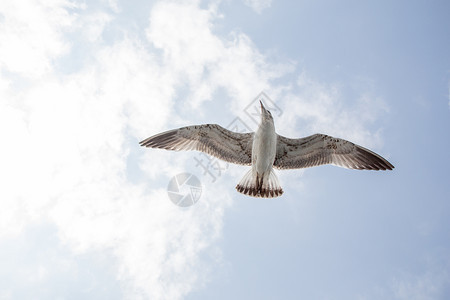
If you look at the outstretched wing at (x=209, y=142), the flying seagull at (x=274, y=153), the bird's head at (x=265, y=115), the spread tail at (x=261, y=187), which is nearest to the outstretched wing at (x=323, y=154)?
the flying seagull at (x=274, y=153)

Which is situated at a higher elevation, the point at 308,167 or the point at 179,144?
the point at 179,144

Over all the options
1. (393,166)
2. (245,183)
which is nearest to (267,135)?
(245,183)

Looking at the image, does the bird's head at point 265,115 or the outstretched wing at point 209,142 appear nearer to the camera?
the bird's head at point 265,115

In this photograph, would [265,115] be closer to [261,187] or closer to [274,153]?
[274,153]

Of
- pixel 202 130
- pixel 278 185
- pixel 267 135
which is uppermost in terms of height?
pixel 202 130

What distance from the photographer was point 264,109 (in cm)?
884

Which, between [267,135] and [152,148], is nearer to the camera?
[267,135]

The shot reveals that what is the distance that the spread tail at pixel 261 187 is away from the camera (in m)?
9.10

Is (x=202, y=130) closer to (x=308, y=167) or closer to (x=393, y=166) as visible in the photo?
(x=308, y=167)

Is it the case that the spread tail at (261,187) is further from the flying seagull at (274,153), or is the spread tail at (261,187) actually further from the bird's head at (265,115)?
the bird's head at (265,115)

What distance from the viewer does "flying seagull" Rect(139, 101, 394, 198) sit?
911cm

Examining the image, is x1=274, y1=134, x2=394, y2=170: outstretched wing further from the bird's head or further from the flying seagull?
the bird's head

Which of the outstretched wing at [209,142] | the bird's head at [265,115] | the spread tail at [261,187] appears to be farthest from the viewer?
the outstretched wing at [209,142]

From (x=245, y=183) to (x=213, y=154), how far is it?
117 cm
